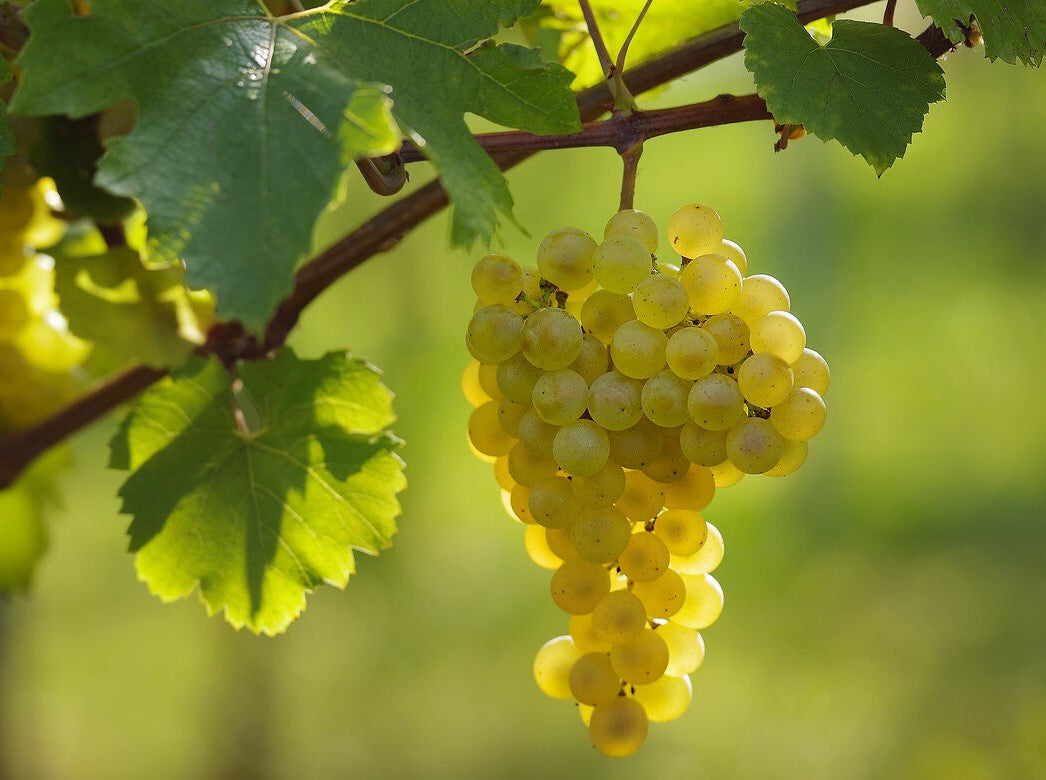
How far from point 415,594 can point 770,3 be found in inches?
200

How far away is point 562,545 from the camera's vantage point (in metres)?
0.52

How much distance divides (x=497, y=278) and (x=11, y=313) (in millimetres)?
531

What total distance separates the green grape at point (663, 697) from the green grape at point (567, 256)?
0.22 meters

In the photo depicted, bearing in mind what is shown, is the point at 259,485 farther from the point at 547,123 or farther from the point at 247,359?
the point at 547,123

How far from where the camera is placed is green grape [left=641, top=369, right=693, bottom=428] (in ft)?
1.50

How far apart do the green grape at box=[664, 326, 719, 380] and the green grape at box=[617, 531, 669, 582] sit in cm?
10

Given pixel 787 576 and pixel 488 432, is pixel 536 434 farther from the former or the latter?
pixel 787 576

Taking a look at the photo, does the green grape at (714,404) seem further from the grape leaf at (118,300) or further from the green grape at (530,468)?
the grape leaf at (118,300)

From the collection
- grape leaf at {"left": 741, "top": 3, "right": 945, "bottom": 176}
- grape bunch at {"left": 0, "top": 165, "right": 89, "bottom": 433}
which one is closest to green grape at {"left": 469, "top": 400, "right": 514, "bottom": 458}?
grape leaf at {"left": 741, "top": 3, "right": 945, "bottom": 176}

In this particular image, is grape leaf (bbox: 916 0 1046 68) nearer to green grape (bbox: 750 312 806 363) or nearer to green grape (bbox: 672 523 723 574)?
green grape (bbox: 750 312 806 363)

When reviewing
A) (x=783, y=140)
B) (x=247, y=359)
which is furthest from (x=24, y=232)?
(x=783, y=140)

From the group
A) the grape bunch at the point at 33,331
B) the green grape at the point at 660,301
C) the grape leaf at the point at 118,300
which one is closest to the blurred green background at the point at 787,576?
the grape bunch at the point at 33,331

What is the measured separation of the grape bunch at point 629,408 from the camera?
1.50 ft

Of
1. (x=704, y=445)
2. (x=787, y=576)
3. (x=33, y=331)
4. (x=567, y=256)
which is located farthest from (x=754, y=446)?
(x=787, y=576)
